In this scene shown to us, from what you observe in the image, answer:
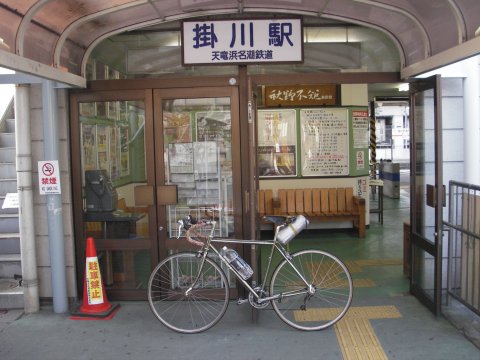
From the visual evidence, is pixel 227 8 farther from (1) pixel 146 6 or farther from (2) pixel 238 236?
(2) pixel 238 236

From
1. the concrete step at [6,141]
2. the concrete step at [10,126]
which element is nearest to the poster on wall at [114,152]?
the concrete step at [6,141]

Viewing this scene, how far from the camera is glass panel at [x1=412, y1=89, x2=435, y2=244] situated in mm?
4746

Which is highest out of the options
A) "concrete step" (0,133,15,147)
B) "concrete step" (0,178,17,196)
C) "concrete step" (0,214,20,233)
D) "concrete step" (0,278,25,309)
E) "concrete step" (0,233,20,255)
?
"concrete step" (0,133,15,147)

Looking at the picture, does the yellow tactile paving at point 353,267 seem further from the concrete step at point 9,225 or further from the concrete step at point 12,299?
the concrete step at point 9,225

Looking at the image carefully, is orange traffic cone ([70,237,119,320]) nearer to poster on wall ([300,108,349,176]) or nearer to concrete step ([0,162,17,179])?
concrete step ([0,162,17,179])

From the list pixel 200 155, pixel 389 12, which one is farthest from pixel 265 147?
pixel 389 12

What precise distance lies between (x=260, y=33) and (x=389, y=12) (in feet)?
4.02

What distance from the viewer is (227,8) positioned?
4797mm

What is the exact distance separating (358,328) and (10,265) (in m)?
3.67

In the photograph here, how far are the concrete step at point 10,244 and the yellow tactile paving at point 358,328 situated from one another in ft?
10.1

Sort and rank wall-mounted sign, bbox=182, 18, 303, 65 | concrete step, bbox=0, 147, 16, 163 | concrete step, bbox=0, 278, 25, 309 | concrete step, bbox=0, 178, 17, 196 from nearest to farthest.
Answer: wall-mounted sign, bbox=182, 18, 303, 65
concrete step, bbox=0, 278, 25, 309
concrete step, bbox=0, 178, 17, 196
concrete step, bbox=0, 147, 16, 163

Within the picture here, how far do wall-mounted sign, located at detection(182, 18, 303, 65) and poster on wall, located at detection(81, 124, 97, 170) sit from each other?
126 cm

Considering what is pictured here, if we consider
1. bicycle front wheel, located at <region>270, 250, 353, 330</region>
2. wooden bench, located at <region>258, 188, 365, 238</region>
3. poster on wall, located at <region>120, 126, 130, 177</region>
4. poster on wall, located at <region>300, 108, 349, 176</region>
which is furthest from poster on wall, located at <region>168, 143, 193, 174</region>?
poster on wall, located at <region>300, 108, 349, 176</region>

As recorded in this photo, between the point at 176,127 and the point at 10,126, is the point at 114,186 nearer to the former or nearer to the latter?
the point at 176,127
